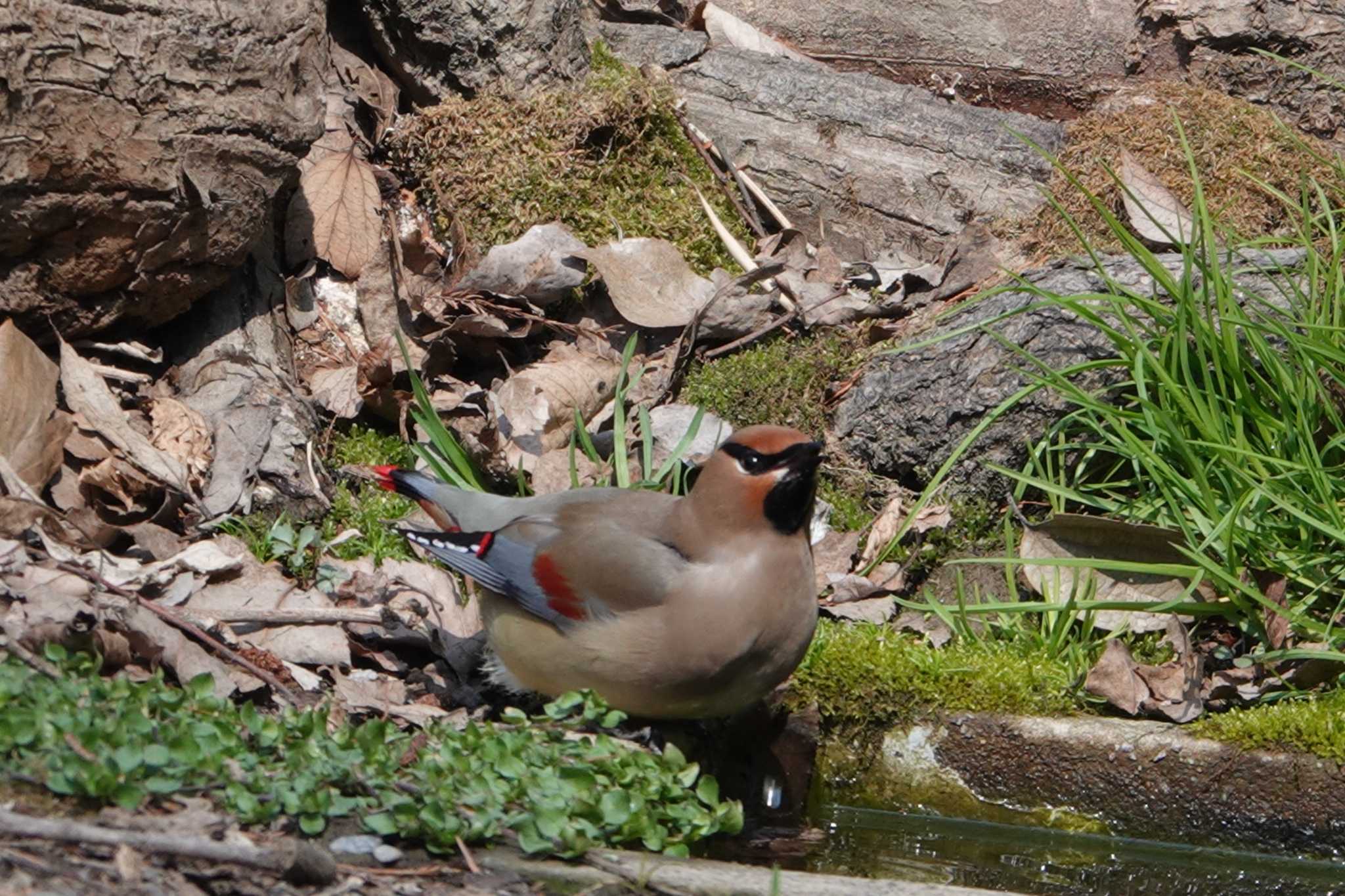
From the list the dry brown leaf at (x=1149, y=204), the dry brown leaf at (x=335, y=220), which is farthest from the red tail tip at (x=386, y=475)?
the dry brown leaf at (x=1149, y=204)

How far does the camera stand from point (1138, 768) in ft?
14.8

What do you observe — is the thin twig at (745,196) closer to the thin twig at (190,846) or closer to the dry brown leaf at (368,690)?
the dry brown leaf at (368,690)

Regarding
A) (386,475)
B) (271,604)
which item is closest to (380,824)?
(271,604)

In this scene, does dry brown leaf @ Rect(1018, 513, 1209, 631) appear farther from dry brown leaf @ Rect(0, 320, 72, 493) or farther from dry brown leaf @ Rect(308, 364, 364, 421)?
dry brown leaf @ Rect(0, 320, 72, 493)

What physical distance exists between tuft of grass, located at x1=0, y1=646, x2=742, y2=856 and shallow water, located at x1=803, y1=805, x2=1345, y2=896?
2.67 feet

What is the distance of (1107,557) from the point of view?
5.10 m

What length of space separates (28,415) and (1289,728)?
3822 millimetres

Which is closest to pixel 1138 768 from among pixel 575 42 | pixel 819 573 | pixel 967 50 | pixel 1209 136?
pixel 819 573

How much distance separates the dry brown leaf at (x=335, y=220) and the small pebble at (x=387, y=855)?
3.43 m

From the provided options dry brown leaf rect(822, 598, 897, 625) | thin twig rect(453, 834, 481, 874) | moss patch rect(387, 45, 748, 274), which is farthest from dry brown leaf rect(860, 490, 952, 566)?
thin twig rect(453, 834, 481, 874)

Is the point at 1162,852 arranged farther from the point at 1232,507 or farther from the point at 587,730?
the point at 587,730

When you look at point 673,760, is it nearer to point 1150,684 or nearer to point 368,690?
point 368,690

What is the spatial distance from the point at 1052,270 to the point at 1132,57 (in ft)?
8.16

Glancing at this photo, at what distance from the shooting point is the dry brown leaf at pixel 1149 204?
612 centimetres
